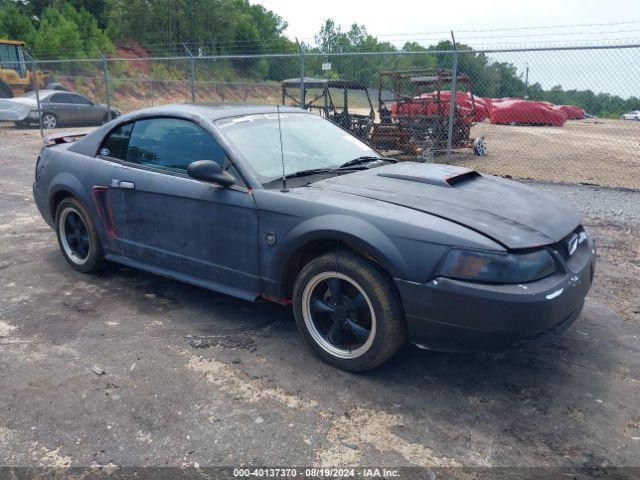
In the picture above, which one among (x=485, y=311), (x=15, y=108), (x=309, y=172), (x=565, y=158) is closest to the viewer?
(x=485, y=311)

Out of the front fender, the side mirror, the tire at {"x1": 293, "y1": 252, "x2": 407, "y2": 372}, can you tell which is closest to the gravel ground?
the tire at {"x1": 293, "y1": 252, "x2": 407, "y2": 372}

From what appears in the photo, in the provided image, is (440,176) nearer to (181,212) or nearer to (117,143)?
(181,212)

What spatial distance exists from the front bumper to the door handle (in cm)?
225

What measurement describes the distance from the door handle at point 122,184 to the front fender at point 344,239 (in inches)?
55.2

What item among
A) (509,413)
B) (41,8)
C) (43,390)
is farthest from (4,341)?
(41,8)

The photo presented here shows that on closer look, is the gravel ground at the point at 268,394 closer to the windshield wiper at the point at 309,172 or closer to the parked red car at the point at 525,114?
the windshield wiper at the point at 309,172

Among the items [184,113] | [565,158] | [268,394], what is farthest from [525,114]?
[268,394]

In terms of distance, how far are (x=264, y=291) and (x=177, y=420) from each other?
3.34 ft

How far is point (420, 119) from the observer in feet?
42.3

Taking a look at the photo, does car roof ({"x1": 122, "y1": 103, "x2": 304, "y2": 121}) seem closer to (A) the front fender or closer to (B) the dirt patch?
(A) the front fender

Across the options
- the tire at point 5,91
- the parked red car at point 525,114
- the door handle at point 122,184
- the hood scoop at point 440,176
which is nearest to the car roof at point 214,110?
the door handle at point 122,184

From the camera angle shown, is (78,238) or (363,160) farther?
(78,238)

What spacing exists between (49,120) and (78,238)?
1584cm

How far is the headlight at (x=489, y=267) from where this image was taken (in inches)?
108
